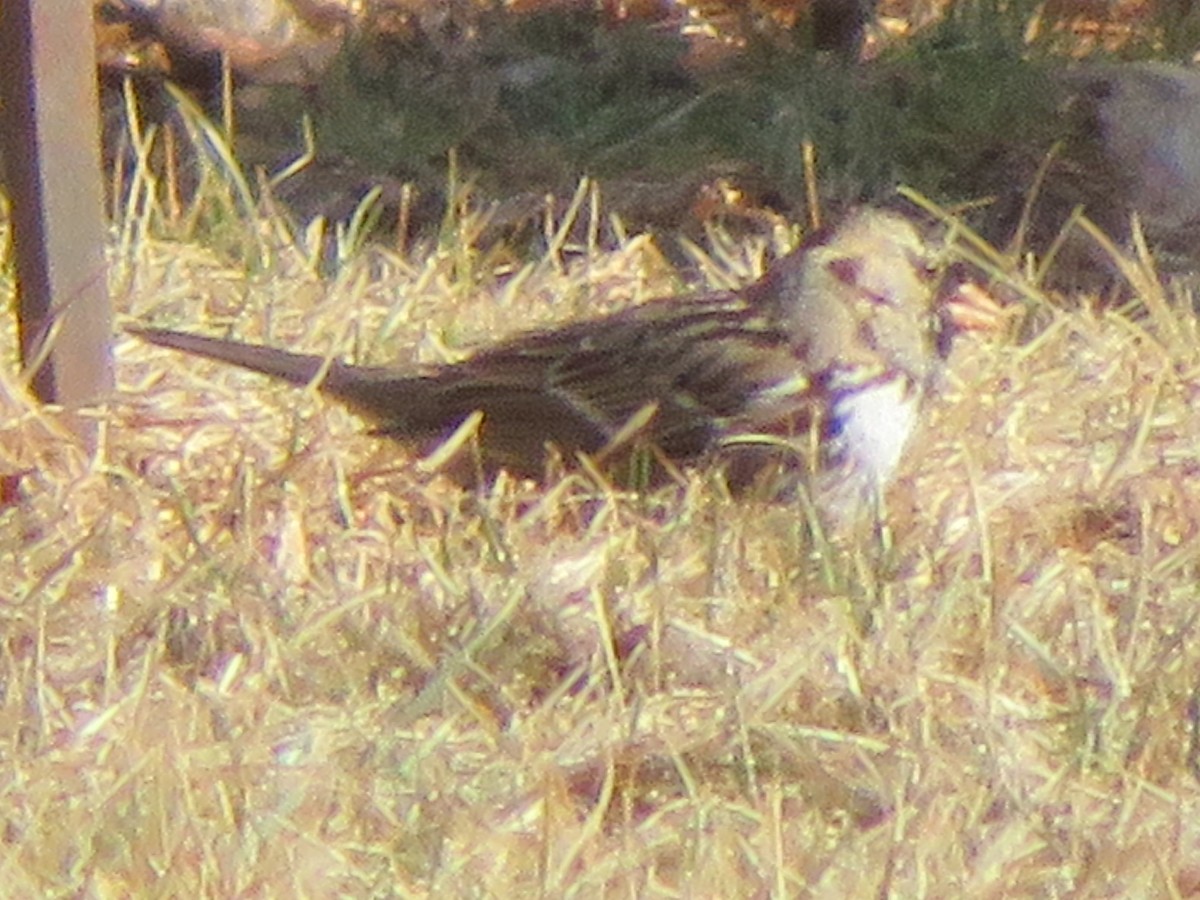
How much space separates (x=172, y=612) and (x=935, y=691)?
3.01ft

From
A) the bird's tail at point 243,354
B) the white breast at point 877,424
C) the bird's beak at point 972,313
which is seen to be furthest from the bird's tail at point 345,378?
the bird's beak at point 972,313

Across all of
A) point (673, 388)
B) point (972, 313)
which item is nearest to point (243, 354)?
point (673, 388)

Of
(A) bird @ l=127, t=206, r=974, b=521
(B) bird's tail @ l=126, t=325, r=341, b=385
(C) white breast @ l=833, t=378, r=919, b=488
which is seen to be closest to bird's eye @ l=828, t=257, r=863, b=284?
(A) bird @ l=127, t=206, r=974, b=521

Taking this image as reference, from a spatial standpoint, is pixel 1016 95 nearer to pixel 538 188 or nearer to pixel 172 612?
pixel 538 188

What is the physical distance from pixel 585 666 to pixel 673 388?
2.59ft

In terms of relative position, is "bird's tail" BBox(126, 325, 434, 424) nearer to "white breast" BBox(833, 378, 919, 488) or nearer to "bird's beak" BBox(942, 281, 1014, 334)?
"white breast" BBox(833, 378, 919, 488)

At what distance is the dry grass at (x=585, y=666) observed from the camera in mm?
2602

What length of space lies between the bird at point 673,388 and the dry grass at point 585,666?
86 mm

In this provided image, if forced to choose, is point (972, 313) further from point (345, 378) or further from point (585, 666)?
point (585, 666)

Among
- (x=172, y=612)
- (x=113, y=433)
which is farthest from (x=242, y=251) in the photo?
(x=172, y=612)

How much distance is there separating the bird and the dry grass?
0.09 meters

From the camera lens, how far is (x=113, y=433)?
3752 mm

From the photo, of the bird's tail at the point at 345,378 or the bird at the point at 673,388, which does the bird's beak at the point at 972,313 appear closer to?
the bird at the point at 673,388

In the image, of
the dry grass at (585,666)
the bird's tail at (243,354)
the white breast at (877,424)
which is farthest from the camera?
the bird's tail at (243,354)
